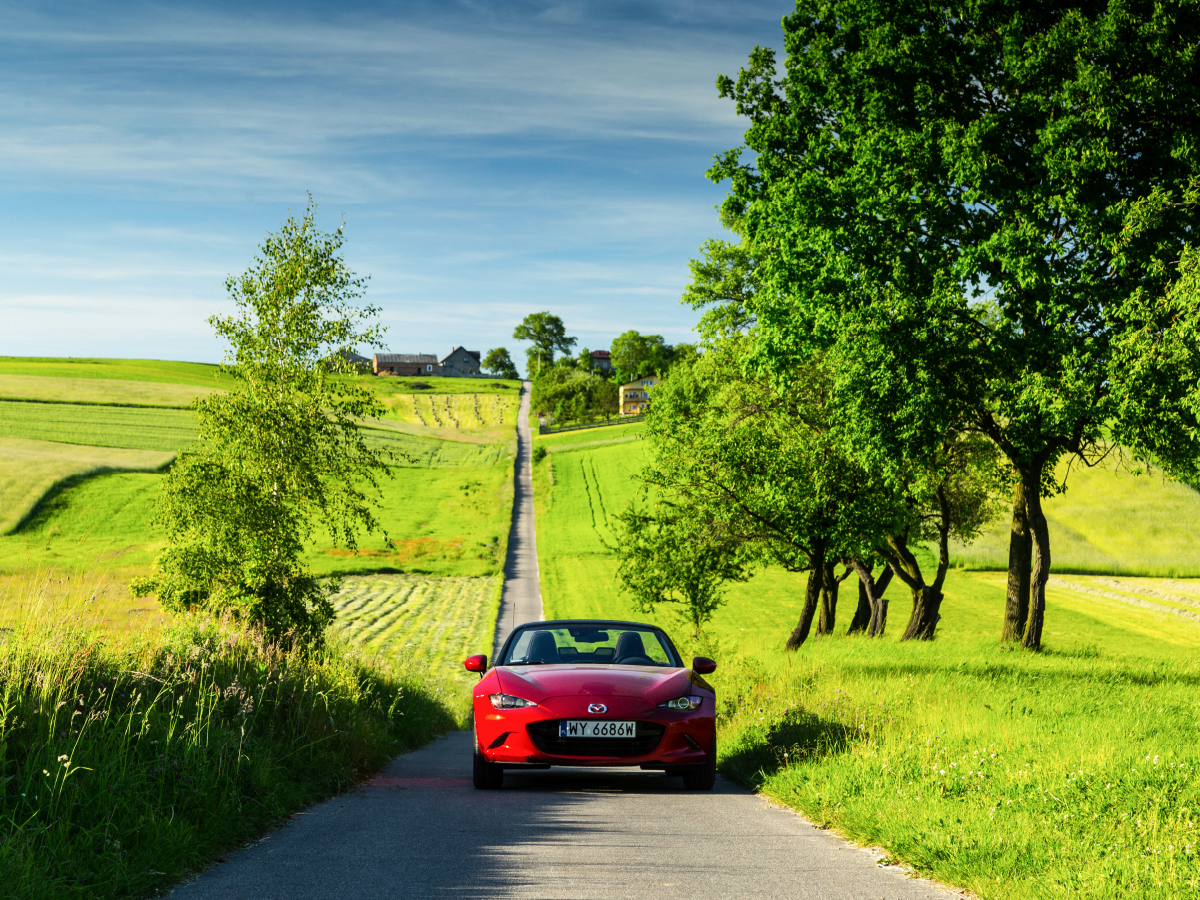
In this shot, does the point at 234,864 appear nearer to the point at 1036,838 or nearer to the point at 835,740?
the point at 1036,838

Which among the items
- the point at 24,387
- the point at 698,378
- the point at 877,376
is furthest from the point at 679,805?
the point at 24,387

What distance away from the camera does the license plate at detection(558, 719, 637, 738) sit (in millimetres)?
9305

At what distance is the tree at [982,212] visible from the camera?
18203 mm

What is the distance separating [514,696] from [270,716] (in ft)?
7.04

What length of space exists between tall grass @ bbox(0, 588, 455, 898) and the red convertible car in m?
1.40

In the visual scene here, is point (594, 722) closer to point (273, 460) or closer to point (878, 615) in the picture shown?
point (273, 460)

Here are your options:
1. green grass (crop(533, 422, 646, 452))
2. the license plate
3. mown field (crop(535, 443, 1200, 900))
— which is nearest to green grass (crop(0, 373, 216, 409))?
green grass (crop(533, 422, 646, 452))

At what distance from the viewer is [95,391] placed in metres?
121

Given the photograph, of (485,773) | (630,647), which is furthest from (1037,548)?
(485,773)

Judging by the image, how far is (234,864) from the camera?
608cm

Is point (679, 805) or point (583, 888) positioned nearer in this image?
point (583, 888)

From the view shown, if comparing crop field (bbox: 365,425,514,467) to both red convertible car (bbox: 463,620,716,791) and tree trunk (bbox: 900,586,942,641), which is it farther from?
red convertible car (bbox: 463,620,716,791)

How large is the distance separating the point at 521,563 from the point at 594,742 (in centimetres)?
5484

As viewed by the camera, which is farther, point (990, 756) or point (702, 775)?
point (702, 775)
